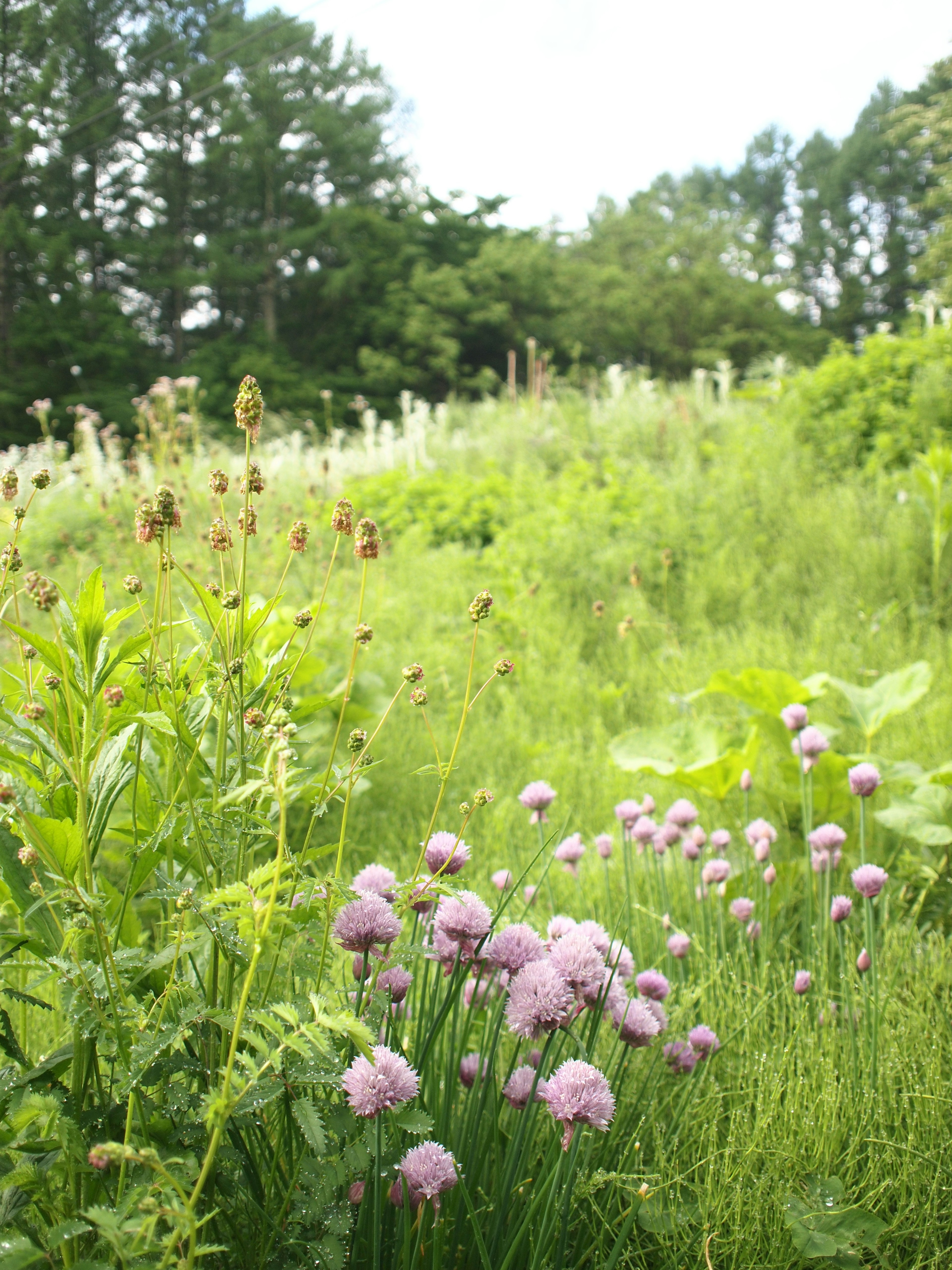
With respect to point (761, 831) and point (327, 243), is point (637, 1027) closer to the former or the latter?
point (761, 831)

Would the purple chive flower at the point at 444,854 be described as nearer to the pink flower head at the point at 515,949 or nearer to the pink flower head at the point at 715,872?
the pink flower head at the point at 515,949

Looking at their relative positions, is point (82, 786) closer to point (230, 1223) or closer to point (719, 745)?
point (230, 1223)

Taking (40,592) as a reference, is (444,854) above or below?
below

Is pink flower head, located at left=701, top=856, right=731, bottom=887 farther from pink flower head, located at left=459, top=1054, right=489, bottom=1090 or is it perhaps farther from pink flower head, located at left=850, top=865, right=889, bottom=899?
pink flower head, located at left=459, top=1054, right=489, bottom=1090

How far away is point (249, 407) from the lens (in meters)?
0.67

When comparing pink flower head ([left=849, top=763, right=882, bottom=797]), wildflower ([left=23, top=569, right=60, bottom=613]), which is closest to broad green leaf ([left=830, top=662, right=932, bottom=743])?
pink flower head ([left=849, top=763, right=882, bottom=797])

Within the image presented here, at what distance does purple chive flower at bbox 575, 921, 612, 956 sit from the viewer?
33.7 inches

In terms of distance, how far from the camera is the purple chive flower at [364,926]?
705 mm

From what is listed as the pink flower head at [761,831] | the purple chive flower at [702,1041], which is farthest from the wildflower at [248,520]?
the pink flower head at [761,831]

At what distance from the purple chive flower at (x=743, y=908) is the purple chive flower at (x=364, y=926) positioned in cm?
87

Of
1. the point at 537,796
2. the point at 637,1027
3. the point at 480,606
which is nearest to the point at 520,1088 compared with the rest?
the point at 637,1027

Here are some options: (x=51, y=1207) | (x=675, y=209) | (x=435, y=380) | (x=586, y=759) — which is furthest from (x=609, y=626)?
(x=675, y=209)

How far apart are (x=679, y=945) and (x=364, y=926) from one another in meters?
0.73

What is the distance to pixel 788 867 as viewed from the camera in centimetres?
169
